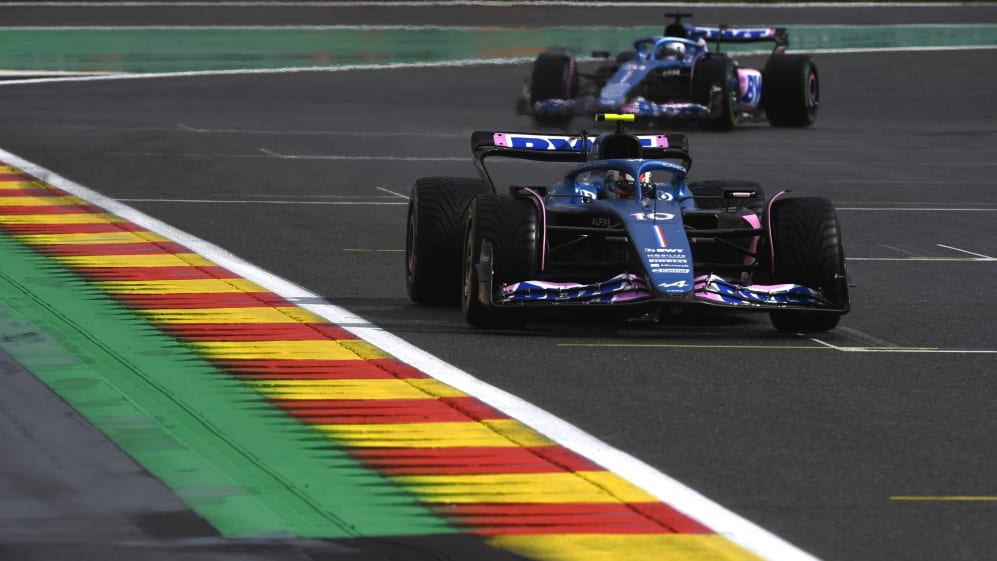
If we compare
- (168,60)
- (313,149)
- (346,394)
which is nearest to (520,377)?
(346,394)

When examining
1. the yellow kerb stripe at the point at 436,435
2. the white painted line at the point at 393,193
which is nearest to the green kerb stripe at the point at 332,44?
the white painted line at the point at 393,193

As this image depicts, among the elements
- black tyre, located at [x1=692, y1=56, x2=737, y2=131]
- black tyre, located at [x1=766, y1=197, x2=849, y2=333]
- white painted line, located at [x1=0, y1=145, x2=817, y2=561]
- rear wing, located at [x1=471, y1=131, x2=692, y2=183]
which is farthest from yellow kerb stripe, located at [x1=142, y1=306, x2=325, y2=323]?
black tyre, located at [x1=692, y1=56, x2=737, y2=131]

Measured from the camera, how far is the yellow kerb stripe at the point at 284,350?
34.5 ft

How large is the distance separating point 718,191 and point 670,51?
1568 centimetres

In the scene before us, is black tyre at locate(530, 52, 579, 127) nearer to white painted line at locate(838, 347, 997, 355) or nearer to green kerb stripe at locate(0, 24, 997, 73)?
green kerb stripe at locate(0, 24, 997, 73)

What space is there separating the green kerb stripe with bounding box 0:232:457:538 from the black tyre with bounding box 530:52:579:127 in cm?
1716

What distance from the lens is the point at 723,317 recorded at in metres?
12.3

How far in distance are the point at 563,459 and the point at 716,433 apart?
919 mm

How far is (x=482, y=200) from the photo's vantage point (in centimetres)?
1148

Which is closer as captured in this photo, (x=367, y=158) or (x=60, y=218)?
(x=60, y=218)

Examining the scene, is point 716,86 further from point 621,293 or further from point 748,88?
point 621,293

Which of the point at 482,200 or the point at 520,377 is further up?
the point at 482,200

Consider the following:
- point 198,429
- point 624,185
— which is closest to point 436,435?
point 198,429

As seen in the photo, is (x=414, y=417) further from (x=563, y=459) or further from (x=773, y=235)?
(x=773, y=235)
